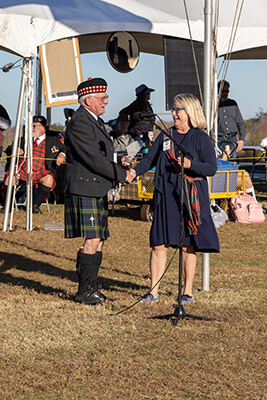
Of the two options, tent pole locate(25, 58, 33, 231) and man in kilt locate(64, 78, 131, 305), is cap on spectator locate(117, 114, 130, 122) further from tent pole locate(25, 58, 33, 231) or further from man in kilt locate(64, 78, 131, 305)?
man in kilt locate(64, 78, 131, 305)

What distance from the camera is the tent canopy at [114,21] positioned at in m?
10.1

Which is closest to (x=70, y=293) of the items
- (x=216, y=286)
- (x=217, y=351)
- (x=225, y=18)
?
→ (x=216, y=286)

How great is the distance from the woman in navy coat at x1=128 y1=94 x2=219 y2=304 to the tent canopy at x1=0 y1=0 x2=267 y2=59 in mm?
5016

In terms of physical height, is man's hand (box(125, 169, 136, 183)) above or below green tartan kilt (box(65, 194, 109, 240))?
above

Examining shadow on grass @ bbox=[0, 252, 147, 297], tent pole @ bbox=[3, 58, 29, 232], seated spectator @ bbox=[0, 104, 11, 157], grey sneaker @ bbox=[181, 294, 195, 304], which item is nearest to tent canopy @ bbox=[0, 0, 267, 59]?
tent pole @ bbox=[3, 58, 29, 232]

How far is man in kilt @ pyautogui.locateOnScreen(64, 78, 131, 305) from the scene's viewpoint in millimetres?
5598

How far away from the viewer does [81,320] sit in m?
5.34

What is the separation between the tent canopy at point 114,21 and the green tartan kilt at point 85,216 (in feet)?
16.3

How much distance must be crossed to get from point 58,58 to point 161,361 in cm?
753

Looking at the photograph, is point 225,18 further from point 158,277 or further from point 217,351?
point 217,351

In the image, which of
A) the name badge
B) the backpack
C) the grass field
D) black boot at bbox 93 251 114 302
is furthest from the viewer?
the backpack

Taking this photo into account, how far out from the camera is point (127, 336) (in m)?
4.93

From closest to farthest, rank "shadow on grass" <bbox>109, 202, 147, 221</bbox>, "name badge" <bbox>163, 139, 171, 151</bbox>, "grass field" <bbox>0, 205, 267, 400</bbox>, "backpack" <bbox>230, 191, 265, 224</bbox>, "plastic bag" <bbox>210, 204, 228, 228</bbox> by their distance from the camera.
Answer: "grass field" <bbox>0, 205, 267, 400</bbox> → "name badge" <bbox>163, 139, 171, 151</bbox> → "plastic bag" <bbox>210, 204, 228, 228</bbox> → "backpack" <bbox>230, 191, 265, 224</bbox> → "shadow on grass" <bbox>109, 202, 147, 221</bbox>

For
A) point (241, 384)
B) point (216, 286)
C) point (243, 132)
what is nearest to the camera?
point (241, 384)
